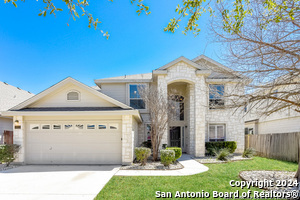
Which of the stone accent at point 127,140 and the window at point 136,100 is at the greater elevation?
the window at point 136,100

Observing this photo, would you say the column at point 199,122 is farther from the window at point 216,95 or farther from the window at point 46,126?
the window at point 46,126

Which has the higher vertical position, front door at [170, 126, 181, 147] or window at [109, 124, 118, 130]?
window at [109, 124, 118, 130]

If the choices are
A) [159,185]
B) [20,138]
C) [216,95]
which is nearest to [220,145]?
[216,95]

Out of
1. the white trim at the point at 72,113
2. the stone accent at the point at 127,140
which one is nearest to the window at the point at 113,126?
the stone accent at the point at 127,140

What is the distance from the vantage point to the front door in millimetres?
15066

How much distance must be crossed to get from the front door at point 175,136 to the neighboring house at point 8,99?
12328 mm

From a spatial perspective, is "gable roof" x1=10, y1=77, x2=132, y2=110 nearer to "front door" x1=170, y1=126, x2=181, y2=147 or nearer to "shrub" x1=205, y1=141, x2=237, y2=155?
"front door" x1=170, y1=126, x2=181, y2=147

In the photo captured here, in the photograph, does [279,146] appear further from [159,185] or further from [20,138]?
[20,138]

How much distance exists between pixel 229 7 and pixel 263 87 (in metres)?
2.60

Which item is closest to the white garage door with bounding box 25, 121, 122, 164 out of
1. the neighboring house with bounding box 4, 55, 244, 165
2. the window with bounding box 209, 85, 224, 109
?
the neighboring house with bounding box 4, 55, 244, 165

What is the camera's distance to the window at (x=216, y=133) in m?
Result: 14.0

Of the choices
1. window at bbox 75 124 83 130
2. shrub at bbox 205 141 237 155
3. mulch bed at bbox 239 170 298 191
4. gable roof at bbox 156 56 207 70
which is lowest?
shrub at bbox 205 141 237 155

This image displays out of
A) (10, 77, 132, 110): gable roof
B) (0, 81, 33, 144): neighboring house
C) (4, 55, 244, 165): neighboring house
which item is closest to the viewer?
(4, 55, 244, 165): neighboring house

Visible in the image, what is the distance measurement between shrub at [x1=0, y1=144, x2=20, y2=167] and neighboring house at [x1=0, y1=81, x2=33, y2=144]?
4198 millimetres
